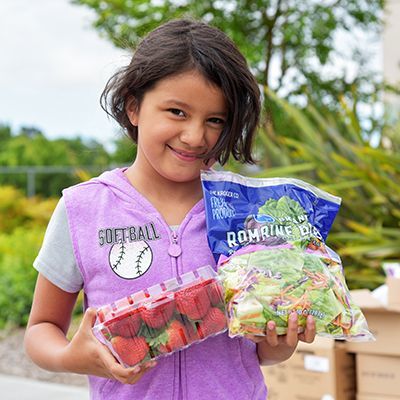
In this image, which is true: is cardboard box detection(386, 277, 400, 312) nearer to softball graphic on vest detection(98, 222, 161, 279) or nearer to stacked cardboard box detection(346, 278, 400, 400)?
stacked cardboard box detection(346, 278, 400, 400)

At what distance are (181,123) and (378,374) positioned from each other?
6.31 ft

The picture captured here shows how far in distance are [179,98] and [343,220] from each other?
11.5ft

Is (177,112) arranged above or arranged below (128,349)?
above

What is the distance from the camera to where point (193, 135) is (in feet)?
5.27

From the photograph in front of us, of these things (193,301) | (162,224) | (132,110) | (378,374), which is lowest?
(378,374)

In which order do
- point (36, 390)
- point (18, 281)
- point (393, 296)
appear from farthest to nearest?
point (18, 281)
point (36, 390)
point (393, 296)

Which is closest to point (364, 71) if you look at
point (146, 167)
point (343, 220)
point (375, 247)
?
point (343, 220)

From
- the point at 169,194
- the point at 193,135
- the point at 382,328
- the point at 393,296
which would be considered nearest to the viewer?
the point at 193,135

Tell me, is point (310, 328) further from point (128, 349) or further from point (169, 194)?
point (169, 194)

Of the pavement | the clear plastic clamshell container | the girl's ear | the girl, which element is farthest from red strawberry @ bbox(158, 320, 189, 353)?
the pavement

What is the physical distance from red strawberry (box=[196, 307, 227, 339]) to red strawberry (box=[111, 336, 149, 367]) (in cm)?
14

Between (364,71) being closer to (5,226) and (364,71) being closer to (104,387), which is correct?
(5,226)

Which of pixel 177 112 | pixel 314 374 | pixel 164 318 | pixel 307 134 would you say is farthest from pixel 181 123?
pixel 307 134

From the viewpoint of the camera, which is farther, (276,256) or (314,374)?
(314,374)
